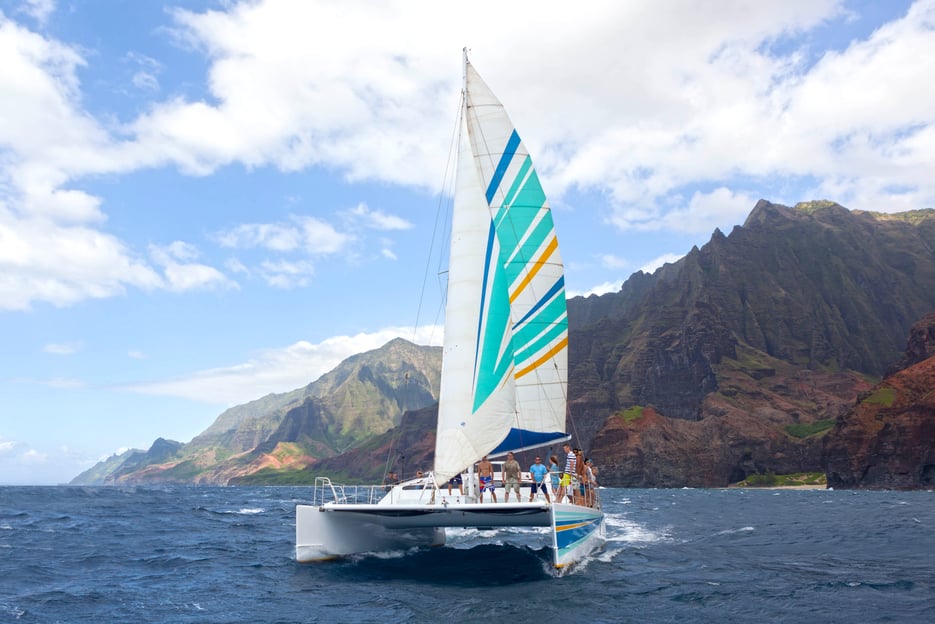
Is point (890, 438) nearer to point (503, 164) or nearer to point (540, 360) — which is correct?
point (540, 360)

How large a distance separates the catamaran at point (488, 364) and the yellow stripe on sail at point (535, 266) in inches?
1.2

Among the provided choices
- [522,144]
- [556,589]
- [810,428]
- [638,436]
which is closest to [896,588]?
[556,589]

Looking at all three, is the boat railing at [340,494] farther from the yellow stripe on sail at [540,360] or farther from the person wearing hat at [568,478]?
the yellow stripe on sail at [540,360]

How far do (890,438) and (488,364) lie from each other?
10936cm

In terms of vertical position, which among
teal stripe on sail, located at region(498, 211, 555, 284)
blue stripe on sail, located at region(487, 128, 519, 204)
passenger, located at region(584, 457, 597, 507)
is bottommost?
passenger, located at region(584, 457, 597, 507)

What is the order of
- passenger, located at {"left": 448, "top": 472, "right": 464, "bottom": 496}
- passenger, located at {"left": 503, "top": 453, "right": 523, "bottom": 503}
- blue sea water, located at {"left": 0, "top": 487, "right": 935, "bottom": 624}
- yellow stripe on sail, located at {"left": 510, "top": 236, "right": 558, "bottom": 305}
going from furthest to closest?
yellow stripe on sail, located at {"left": 510, "top": 236, "right": 558, "bottom": 305} → passenger, located at {"left": 448, "top": 472, "right": 464, "bottom": 496} → passenger, located at {"left": 503, "top": 453, "right": 523, "bottom": 503} → blue sea water, located at {"left": 0, "top": 487, "right": 935, "bottom": 624}

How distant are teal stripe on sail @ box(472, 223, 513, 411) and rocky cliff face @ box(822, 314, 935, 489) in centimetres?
10529

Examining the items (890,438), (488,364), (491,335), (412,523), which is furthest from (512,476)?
(890,438)

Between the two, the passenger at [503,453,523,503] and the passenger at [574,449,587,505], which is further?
the passenger at [574,449,587,505]

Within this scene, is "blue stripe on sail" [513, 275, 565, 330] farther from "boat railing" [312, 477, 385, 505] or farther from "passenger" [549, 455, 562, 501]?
"boat railing" [312, 477, 385, 505]

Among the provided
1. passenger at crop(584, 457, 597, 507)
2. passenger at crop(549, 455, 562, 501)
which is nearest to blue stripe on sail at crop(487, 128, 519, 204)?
passenger at crop(549, 455, 562, 501)

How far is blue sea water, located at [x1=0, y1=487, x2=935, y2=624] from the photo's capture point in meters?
14.9

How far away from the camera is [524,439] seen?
21.3 m

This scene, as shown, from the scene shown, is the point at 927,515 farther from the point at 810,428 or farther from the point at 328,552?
the point at 810,428
